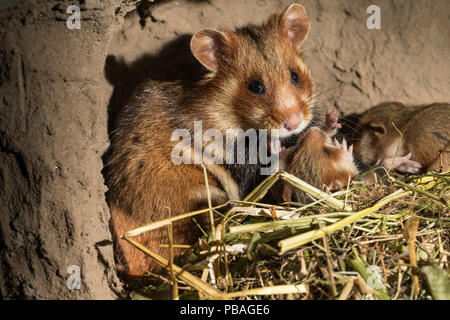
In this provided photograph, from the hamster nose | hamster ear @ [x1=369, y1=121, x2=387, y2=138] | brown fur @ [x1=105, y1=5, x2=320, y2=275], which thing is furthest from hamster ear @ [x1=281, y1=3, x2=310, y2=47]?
hamster ear @ [x1=369, y1=121, x2=387, y2=138]

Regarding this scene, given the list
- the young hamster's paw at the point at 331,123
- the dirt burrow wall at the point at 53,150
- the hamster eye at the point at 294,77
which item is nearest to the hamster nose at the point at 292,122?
the hamster eye at the point at 294,77

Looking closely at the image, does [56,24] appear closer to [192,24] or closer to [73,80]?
[73,80]

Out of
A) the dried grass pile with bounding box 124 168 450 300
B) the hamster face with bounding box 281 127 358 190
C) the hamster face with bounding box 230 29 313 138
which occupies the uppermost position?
the hamster face with bounding box 230 29 313 138

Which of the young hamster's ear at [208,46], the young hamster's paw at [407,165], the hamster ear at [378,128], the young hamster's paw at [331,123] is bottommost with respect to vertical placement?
the young hamster's paw at [407,165]

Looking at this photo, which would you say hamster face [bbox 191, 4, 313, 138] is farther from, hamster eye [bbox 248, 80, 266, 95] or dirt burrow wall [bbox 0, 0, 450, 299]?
dirt burrow wall [bbox 0, 0, 450, 299]

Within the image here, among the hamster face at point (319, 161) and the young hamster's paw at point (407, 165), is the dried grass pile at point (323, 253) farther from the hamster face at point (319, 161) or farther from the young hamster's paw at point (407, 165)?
the young hamster's paw at point (407, 165)

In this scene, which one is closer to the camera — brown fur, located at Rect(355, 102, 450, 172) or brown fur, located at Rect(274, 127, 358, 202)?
brown fur, located at Rect(274, 127, 358, 202)

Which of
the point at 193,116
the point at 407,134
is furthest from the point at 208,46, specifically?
the point at 407,134

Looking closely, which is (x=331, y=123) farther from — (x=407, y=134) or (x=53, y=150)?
(x=53, y=150)
